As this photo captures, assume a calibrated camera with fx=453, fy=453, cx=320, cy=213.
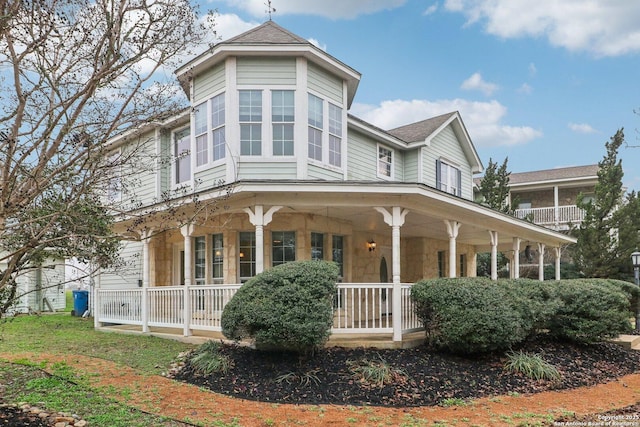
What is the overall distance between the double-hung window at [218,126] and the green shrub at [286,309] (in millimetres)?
4294

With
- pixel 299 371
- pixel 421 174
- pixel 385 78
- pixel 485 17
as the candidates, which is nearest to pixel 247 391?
pixel 299 371

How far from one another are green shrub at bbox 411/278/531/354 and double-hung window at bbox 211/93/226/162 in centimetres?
567

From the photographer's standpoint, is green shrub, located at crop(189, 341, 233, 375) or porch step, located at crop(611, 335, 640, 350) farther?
porch step, located at crop(611, 335, 640, 350)

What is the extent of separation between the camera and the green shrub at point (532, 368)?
7.58 meters

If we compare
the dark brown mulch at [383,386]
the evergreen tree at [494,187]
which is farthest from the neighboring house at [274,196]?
the evergreen tree at [494,187]

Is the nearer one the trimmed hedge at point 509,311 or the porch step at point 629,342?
the trimmed hedge at point 509,311

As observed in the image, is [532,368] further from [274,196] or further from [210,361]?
[274,196]

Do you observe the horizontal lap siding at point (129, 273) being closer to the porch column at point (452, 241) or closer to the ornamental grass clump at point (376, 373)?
the ornamental grass clump at point (376, 373)

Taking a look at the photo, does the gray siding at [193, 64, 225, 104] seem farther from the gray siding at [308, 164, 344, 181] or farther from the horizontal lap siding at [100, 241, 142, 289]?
the horizontal lap siding at [100, 241, 142, 289]

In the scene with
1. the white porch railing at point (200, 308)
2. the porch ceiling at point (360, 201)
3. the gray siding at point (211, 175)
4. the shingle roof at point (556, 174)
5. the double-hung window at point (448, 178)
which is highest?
the shingle roof at point (556, 174)

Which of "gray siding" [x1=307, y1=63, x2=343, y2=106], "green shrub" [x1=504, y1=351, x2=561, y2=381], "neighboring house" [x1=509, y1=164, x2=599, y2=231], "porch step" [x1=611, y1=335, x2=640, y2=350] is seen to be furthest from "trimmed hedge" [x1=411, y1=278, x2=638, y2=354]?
"neighboring house" [x1=509, y1=164, x2=599, y2=231]

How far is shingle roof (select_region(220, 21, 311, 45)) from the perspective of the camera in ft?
34.7

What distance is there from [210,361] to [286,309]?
1.61 meters

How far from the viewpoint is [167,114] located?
582cm
